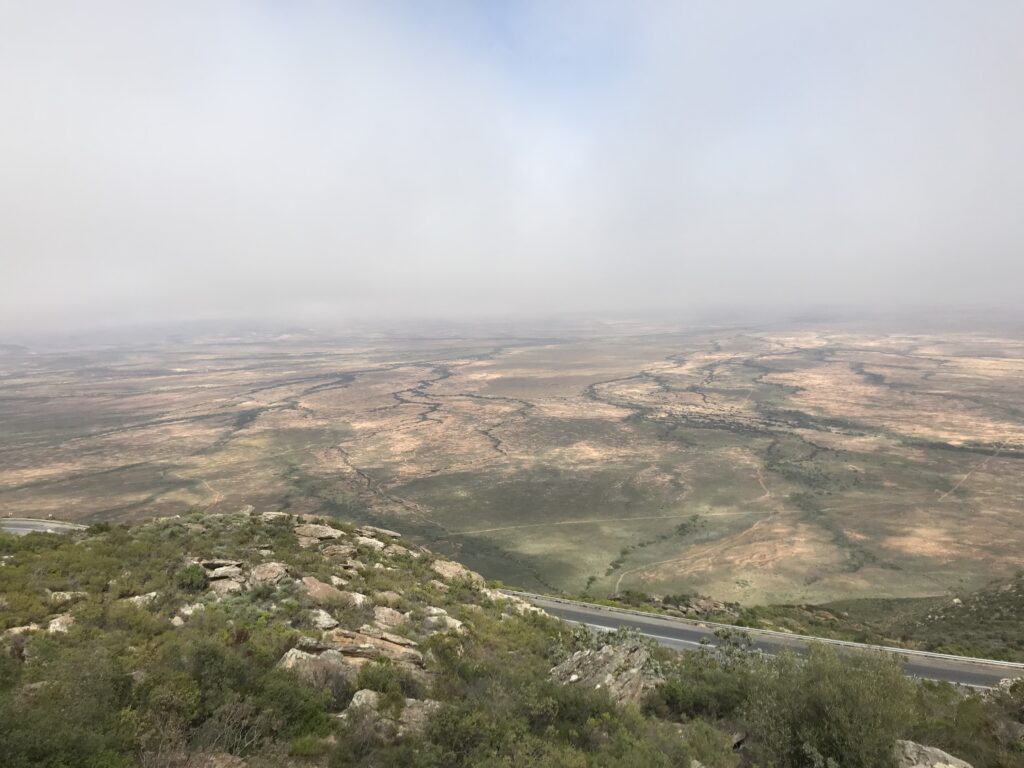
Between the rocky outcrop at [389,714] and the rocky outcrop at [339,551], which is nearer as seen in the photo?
the rocky outcrop at [389,714]

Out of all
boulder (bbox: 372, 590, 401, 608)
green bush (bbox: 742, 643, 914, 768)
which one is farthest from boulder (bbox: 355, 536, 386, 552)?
green bush (bbox: 742, 643, 914, 768)

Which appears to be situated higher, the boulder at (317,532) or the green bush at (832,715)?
the green bush at (832,715)

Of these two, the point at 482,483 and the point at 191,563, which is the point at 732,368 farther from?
the point at 191,563

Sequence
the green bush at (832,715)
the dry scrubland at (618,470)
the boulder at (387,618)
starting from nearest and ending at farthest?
the green bush at (832,715), the boulder at (387,618), the dry scrubland at (618,470)

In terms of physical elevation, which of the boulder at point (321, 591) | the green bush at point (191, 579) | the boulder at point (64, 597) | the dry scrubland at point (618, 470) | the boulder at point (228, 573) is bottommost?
the dry scrubland at point (618, 470)

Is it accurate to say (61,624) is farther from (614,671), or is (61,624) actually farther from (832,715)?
(832,715)

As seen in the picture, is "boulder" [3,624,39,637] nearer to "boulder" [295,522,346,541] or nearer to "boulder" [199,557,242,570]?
"boulder" [199,557,242,570]

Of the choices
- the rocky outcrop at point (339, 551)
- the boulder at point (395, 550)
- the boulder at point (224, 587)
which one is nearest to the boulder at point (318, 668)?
the boulder at point (224, 587)

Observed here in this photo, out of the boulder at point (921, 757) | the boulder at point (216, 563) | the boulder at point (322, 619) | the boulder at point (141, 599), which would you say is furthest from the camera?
the boulder at point (216, 563)

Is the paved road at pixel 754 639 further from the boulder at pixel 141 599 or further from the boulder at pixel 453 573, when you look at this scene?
the boulder at pixel 141 599
